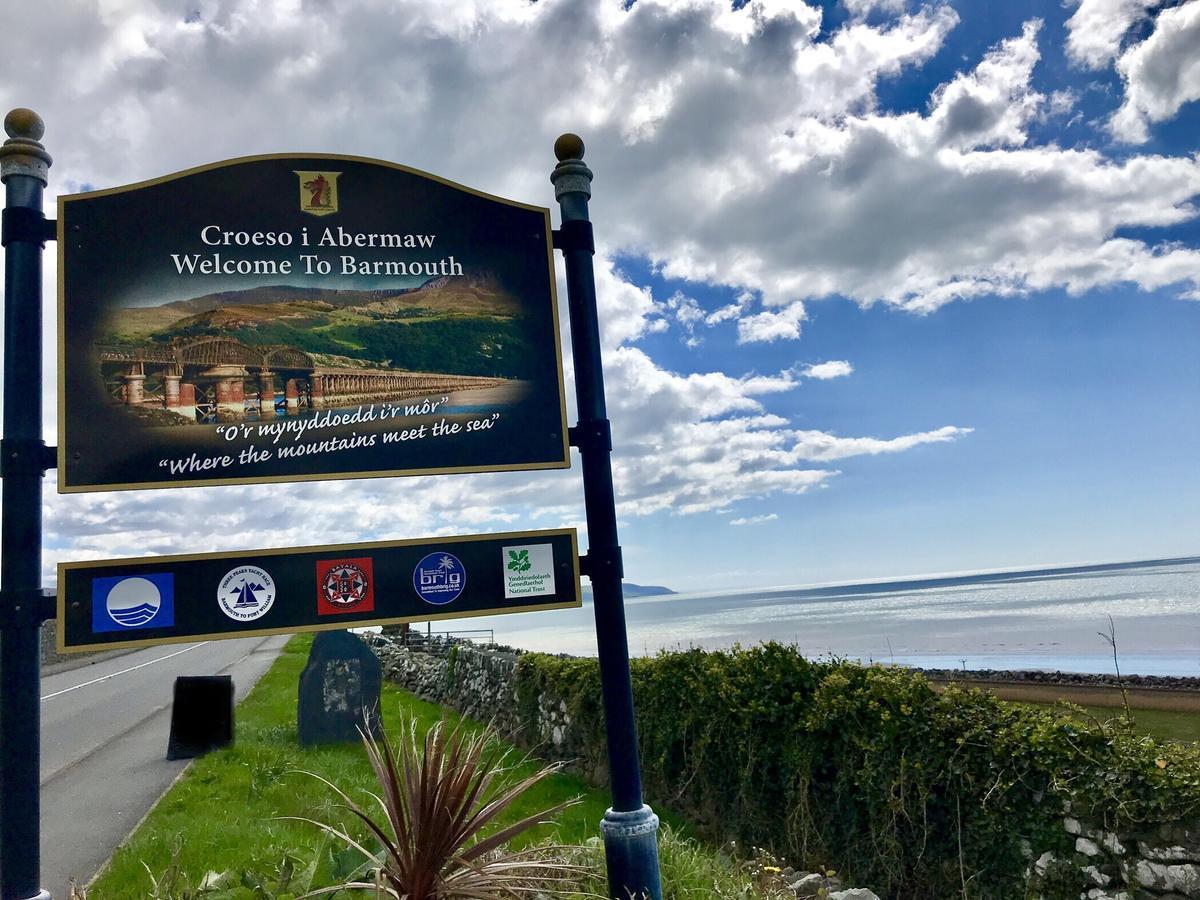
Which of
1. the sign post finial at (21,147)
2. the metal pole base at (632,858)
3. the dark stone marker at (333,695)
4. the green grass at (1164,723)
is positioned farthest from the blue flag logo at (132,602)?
the green grass at (1164,723)

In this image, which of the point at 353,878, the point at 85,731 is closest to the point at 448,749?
the point at 353,878

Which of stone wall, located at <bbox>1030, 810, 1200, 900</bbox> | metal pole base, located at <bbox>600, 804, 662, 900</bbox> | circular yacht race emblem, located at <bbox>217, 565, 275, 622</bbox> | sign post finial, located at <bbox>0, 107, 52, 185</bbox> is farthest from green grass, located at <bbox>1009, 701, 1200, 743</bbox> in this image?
sign post finial, located at <bbox>0, 107, 52, 185</bbox>

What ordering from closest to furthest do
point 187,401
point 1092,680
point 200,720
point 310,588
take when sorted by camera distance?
1. point 310,588
2. point 187,401
3. point 200,720
4. point 1092,680

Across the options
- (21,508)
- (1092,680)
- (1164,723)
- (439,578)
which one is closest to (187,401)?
(21,508)

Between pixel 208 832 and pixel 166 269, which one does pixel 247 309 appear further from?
pixel 208 832

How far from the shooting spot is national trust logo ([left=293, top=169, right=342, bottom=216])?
5.08 meters

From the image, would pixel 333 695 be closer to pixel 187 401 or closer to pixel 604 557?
pixel 187 401

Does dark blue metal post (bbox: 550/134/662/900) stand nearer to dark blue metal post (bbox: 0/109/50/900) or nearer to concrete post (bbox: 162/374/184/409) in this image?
concrete post (bbox: 162/374/184/409)

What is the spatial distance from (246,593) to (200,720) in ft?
26.1

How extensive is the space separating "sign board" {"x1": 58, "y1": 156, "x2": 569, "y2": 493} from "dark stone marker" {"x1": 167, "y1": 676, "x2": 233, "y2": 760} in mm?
7496

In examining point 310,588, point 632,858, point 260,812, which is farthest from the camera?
point 260,812

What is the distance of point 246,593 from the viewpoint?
4531 mm

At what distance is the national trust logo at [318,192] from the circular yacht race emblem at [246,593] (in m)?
2.31

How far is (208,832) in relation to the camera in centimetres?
673
